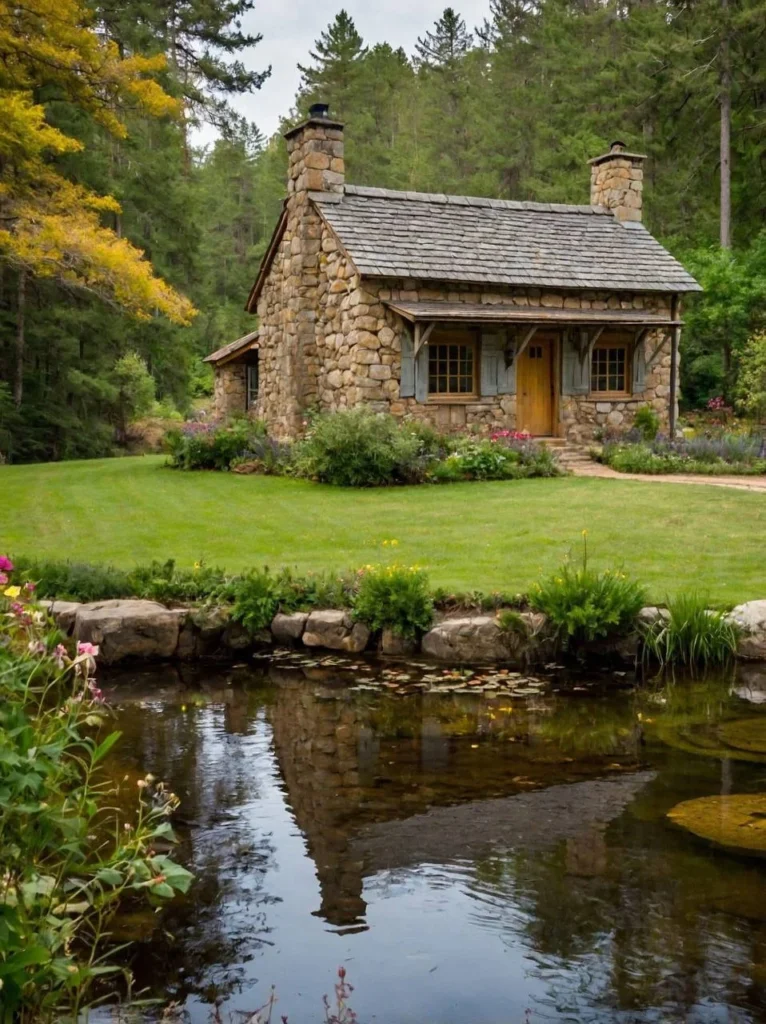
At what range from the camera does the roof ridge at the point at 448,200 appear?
1961cm

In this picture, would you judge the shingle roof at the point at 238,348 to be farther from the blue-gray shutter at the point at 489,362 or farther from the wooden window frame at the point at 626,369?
the wooden window frame at the point at 626,369

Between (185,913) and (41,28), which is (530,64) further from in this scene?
(185,913)

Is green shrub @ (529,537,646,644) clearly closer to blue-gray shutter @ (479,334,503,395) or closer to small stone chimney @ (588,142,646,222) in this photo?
blue-gray shutter @ (479,334,503,395)

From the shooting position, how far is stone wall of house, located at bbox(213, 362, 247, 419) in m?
→ 25.2

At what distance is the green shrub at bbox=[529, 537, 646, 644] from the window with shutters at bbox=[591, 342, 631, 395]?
41.6ft

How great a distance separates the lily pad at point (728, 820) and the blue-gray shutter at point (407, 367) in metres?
13.6

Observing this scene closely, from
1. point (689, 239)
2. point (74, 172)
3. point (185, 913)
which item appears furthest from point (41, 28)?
point (689, 239)

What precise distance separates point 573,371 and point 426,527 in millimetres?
9159

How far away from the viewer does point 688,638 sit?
796cm

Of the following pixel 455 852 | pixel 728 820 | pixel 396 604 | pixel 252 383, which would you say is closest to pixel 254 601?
pixel 396 604

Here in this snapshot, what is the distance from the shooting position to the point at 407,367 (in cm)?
1842

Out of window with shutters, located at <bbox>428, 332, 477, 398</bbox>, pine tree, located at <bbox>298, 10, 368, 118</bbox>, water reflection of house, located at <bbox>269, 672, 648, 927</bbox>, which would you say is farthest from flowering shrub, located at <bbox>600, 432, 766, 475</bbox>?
pine tree, located at <bbox>298, 10, 368, 118</bbox>

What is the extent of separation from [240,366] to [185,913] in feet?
71.5

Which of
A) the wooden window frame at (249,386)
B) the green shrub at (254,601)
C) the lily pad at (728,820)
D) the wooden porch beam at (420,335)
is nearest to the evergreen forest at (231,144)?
the wooden window frame at (249,386)
